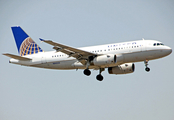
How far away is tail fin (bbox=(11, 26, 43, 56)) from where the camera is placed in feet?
142

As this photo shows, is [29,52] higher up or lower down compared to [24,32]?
lower down

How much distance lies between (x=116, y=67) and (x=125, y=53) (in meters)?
5.28

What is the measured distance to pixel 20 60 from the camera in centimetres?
4100

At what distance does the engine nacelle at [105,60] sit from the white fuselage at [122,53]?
2.53 feet

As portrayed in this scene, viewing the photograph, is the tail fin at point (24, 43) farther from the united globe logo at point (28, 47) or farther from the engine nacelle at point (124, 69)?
the engine nacelle at point (124, 69)

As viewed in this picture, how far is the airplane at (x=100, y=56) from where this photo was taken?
121 feet

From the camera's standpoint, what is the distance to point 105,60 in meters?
36.8

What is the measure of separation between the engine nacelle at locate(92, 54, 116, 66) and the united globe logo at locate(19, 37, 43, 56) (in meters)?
9.69

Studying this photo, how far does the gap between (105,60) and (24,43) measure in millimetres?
14668

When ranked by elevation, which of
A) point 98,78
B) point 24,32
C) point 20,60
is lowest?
point 98,78

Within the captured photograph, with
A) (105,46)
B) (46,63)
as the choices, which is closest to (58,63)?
(46,63)

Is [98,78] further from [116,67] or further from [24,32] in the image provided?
[24,32]

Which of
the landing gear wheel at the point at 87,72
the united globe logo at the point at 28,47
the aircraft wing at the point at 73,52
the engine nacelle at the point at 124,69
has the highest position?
the united globe logo at the point at 28,47

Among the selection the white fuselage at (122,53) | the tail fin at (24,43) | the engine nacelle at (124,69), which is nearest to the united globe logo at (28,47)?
the tail fin at (24,43)
